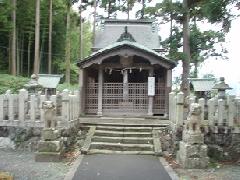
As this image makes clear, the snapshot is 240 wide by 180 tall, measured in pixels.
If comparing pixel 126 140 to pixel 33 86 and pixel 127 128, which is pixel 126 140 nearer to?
pixel 127 128

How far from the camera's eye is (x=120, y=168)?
1070 cm

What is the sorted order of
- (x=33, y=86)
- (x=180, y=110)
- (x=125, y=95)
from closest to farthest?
(x=180, y=110) < (x=33, y=86) < (x=125, y=95)

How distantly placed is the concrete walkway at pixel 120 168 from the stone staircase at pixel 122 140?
54 centimetres

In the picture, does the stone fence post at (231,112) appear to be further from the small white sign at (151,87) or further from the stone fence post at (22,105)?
the stone fence post at (22,105)

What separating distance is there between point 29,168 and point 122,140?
160 inches

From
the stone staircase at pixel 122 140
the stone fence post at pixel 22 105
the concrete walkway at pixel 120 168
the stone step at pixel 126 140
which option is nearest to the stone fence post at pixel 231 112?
the stone staircase at pixel 122 140

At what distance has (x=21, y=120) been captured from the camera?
13.7 meters

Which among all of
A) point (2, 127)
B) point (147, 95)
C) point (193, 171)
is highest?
point (147, 95)

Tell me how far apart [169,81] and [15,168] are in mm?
9563

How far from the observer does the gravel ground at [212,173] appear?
9906 mm

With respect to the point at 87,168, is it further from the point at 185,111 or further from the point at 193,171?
the point at 185,111

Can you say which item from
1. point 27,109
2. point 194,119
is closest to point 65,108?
point 27,109

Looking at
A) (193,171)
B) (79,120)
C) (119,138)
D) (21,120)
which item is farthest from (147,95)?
(193,171)

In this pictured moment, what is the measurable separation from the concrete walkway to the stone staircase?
1.77ft
